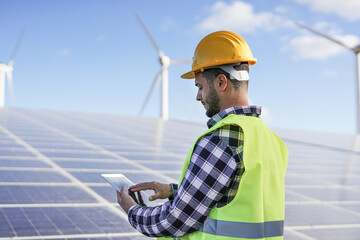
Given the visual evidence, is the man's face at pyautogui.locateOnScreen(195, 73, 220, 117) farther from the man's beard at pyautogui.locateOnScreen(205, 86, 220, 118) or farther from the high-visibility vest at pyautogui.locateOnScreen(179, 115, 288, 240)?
the high-visibility vest at pyautogui.locateOnScreen(179, 115, 288, 240)

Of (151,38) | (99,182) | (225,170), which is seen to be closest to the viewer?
(225,170)

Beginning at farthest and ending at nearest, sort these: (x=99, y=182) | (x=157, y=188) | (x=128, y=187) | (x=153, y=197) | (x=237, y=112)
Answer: (x=99, y=182)
(x=128, y=187)
(x=157, y=188)
(x=153, y=197)
(x=237, y=112)

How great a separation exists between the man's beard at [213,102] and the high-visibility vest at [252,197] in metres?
0.18

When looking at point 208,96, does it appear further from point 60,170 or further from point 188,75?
point 60,170

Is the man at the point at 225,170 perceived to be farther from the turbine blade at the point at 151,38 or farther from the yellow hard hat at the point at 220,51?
the turbine blade at the point at 151,38

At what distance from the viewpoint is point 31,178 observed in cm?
845

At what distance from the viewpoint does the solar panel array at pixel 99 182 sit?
6.12 meters

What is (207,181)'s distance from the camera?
285 centimetres

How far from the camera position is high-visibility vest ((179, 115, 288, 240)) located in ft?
9.44

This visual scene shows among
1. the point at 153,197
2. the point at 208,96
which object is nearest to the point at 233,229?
the point at 153,197

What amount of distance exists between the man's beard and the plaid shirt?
0.09m

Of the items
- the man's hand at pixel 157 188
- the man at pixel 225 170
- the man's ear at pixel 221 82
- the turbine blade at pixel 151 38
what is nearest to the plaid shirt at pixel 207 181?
the man at pixel 225 170

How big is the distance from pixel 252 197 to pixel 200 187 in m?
0.34

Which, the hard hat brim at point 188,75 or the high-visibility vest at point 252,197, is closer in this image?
the high-visibility vest at point 252,197
